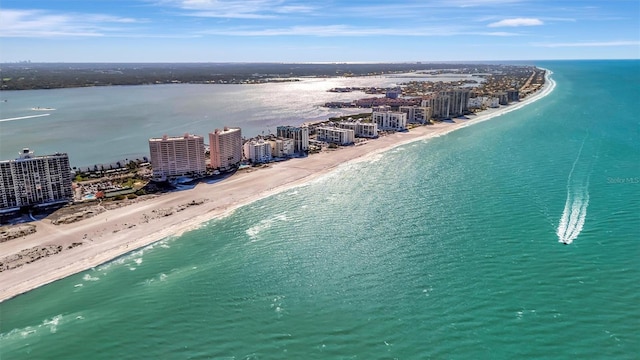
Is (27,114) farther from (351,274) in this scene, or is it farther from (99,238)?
(351,274)

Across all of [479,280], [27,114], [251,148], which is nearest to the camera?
[479,280]

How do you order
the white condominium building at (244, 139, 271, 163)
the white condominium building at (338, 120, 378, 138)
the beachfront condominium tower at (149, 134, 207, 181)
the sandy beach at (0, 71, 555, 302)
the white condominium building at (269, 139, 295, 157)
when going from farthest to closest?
the white condominium building at (338, 120, 378, 138), the white condominium building at (269, 139, 295, 157), the white condominium building at (244, 139, 271, 163), the beachfront condominium tower at (149, 134, 207, 181), the sandy beach at (0, 71, 555, 302)

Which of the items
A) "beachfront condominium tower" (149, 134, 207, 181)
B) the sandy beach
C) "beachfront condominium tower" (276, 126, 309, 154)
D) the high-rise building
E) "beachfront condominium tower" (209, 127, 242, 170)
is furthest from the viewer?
the high-rise building

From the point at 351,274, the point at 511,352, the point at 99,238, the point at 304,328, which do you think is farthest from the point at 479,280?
the point at 99,238

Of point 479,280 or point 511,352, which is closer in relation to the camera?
point 511,352

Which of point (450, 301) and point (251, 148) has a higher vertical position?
point (251, 148)

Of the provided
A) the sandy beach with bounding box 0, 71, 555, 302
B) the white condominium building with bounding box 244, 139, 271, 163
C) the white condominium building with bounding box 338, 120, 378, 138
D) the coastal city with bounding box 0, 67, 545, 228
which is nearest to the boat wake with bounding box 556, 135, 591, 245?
the sandy beach with bounding box 0, 71, 555, 302

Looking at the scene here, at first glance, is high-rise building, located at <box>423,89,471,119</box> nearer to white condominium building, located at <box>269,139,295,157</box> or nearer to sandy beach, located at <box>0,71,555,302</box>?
white condominium building, located at <box>269,139,295,157</box>
